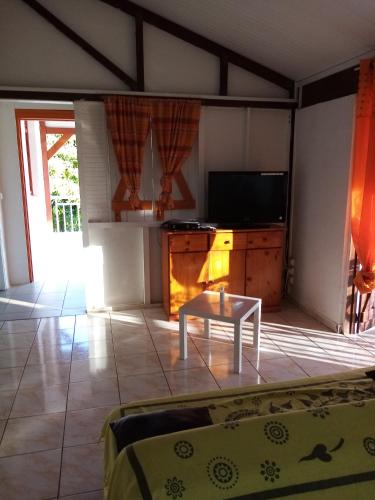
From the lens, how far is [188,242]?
3707mm

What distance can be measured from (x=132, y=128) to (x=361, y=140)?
199 centimetres

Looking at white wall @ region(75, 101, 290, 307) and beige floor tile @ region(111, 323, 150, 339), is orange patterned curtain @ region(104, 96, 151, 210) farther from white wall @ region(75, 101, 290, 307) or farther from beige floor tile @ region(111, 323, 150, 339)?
beige floor tile @ region(111, 323, 150, 339)

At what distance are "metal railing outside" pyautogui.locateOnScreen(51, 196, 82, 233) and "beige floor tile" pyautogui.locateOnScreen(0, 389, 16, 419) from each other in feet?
19.4

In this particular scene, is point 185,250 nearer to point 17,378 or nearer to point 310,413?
point 17,378

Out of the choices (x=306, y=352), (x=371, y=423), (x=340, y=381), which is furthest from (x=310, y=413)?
(x=306, y=352)

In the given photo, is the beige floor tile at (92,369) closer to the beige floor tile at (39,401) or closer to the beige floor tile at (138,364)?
the beige floor tile at (138,364)

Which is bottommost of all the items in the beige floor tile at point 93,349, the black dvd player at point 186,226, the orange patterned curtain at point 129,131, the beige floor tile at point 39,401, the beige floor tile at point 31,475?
the beige floor tile at point 31,475

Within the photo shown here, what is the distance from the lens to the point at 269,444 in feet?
3.35

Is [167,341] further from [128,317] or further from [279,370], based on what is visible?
[279,370]

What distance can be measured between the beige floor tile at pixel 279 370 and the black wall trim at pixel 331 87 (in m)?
2.20

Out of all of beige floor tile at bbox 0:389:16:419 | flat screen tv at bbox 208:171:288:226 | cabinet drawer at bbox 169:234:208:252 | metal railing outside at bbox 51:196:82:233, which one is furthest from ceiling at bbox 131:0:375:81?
metal railing outside at bbox 51:196:82:233

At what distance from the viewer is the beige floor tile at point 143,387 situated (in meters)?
2.55

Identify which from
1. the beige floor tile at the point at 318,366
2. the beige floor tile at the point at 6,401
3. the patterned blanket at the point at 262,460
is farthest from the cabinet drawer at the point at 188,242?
the patterned blanket at the point at 262,460

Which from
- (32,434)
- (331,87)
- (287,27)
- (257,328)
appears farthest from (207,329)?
(287,27)
